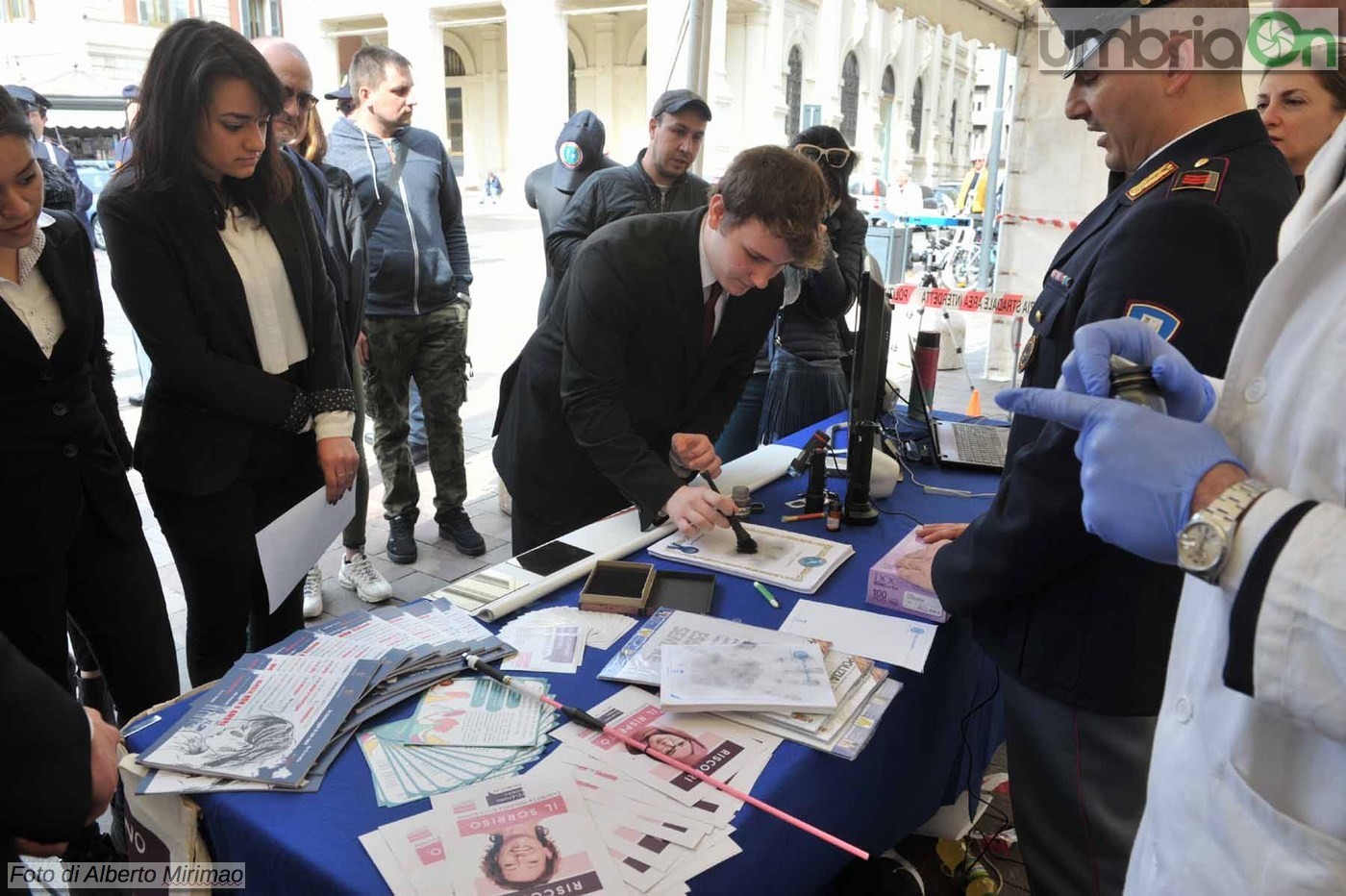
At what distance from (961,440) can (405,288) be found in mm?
2164

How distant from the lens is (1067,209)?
19.9 ft

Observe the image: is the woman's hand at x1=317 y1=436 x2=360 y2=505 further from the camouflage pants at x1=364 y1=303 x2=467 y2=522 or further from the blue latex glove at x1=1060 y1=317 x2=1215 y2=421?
the blue latex glove at x1=1060 y1=317 x2=1215 y2=421

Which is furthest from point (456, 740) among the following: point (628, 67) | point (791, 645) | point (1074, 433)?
point (628, 67)

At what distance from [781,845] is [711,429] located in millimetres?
1308

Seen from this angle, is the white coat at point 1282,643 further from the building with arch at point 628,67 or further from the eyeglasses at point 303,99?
the building with arch at point 628,67

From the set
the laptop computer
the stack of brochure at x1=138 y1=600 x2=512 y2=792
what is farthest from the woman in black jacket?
the laptop computer

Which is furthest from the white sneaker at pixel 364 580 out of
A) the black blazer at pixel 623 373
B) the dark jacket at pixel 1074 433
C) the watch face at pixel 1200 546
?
the watch face at pixel 1200 546

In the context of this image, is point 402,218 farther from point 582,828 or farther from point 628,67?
point 628,67

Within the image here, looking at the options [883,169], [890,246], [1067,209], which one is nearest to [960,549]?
[1067,209]

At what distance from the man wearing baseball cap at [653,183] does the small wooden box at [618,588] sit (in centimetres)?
192

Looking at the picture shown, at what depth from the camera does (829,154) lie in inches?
122

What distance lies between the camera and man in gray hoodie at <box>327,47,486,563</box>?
10.9 ft

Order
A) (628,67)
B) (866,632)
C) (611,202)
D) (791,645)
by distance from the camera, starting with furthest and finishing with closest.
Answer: (628,67) < (611,202) < (866,632) < (791,645)

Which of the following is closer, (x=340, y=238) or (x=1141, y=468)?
(x=1141, y=468)
